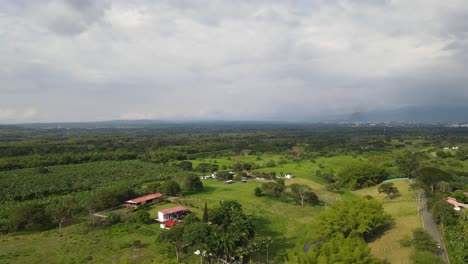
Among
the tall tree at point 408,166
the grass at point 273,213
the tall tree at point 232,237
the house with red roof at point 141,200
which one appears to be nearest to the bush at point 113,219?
the house with red roof at point 141,200

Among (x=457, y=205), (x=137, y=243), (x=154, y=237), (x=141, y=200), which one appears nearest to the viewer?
(x=137, y=243)

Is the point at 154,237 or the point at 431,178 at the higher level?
the point at 431,178

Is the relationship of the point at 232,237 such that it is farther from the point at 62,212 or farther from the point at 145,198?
the point at 145,198

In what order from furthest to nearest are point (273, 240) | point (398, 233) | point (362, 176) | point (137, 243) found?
point (362, 176) < point (273, 240) < point (137, 243) < point (398, 233)

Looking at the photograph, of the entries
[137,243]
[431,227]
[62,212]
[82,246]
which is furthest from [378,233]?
[62,212]

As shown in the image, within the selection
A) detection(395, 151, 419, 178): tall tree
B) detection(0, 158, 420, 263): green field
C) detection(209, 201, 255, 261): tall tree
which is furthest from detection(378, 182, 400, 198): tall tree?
detection(209, 201, 255, 261): tall tree

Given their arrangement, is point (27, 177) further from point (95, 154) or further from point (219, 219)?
point (219, 219)

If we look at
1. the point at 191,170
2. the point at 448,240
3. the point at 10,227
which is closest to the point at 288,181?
the point at 191,170

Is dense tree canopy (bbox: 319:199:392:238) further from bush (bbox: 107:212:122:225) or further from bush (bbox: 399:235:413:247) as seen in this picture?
bush (bbox: 107:212:122:225)
